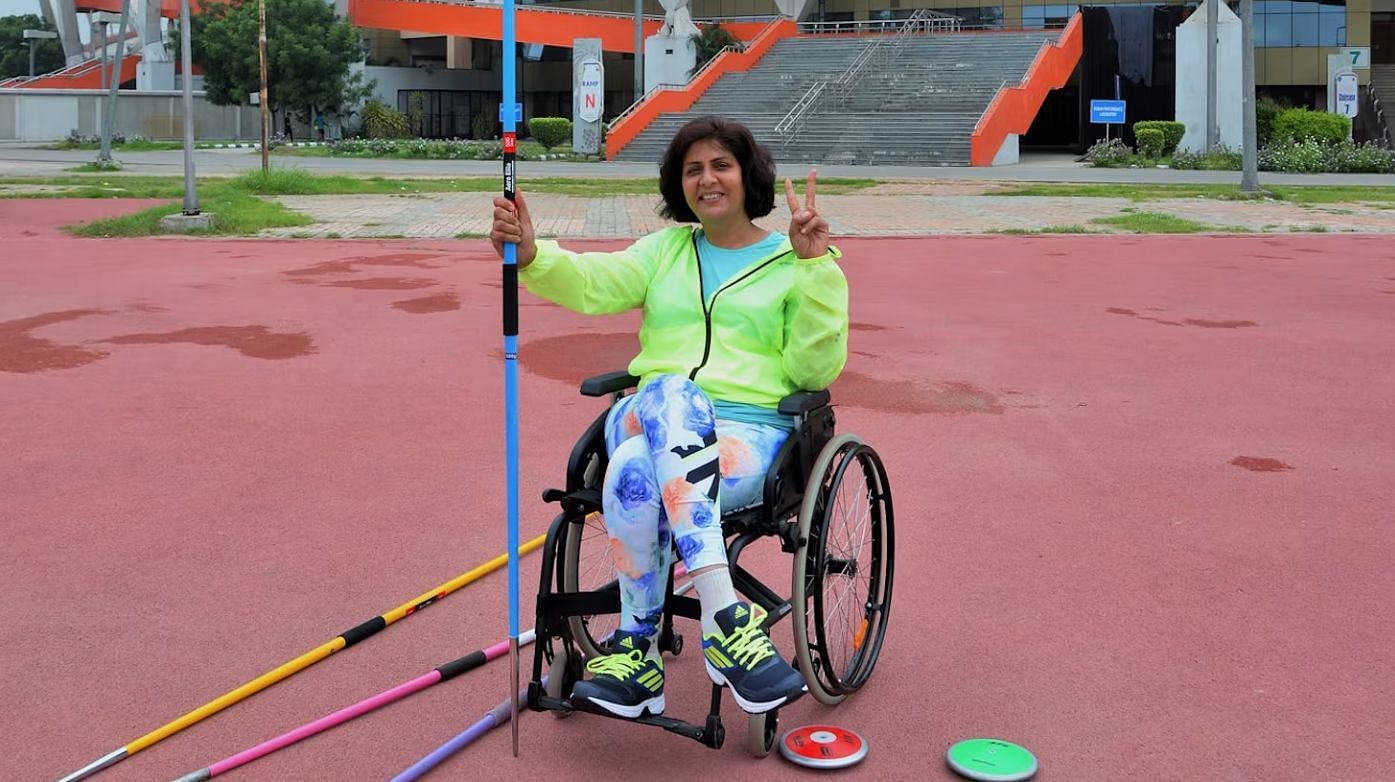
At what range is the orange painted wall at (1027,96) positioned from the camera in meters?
35.1

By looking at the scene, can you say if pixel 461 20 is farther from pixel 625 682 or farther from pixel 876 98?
pixel 625 682

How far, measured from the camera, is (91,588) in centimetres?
488

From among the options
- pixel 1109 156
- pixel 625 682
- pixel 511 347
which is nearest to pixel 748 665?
pixel 625 682

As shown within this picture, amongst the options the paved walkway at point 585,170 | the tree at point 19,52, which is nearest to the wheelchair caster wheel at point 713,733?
the paved walkway at point 585,170

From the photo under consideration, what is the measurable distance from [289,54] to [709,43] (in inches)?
545

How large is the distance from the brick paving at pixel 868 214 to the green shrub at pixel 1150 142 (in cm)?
1228

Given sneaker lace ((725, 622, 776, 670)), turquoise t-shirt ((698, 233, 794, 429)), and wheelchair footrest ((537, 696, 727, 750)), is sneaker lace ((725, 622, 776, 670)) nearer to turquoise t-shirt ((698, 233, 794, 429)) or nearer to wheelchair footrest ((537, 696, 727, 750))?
wheelchair footrest ((537, 696, 727, 750))

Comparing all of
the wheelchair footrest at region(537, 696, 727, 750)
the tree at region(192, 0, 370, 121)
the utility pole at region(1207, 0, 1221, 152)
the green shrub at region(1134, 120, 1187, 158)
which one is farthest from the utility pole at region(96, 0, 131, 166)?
the wheelchair footrest at region(537, 696, 727, 750)

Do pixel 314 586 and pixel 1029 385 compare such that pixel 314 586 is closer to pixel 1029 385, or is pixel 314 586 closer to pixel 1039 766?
pixel 1039 766

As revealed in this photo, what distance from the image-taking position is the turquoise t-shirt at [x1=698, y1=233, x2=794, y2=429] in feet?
12.6

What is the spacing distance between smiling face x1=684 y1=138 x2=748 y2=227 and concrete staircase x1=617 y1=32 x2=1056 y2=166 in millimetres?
31320

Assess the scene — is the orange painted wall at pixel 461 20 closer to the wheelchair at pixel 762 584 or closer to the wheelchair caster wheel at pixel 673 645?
the wheelchair caster wheel at pixel 673 645

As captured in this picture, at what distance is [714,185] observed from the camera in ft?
13.1

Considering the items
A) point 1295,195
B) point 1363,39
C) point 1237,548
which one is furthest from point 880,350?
point 1363,39
